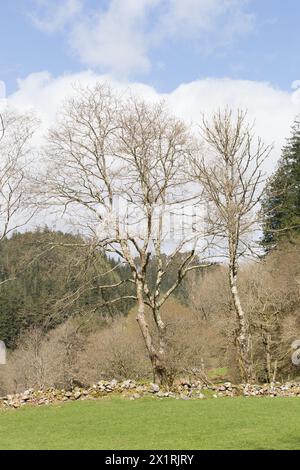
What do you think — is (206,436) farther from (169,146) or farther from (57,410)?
(169,146)

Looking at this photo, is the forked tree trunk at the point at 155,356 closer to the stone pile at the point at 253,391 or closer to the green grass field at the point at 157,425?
the stone pile at the point at 253,391

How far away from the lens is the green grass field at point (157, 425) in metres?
7.99

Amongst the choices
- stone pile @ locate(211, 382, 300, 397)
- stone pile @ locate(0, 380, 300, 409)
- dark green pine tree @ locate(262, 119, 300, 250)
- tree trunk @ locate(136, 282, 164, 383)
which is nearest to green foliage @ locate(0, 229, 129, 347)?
tree trunk @ locate(136, 282, 164, 383)

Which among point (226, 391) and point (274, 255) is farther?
point (274, 255)

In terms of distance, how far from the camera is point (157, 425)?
31.5 feet

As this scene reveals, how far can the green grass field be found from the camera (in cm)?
799

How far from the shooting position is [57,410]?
12312mm

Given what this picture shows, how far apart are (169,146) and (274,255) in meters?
16.8

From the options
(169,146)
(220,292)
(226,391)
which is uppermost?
(169,146)

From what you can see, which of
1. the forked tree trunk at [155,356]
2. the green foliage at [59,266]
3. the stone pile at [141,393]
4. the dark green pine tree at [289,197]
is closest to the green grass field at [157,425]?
the stone pile at [141,393]

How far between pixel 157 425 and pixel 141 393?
426cm

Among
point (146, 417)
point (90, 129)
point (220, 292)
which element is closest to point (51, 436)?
point (146, 417)

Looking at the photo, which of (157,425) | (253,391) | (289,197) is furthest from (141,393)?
(289,197)

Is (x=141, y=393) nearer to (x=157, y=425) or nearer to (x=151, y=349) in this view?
(x=151, y=349)
